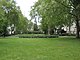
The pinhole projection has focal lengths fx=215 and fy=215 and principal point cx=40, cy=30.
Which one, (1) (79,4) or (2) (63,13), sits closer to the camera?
(1) (79,4)

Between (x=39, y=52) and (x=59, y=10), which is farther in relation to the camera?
(x=59, y=10)

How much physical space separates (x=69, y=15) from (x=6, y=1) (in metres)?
23.8

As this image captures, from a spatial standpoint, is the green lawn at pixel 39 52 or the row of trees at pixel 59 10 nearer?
the green lawn at pixel 39 52

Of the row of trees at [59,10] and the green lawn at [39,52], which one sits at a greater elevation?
the row of trees at [59,10]

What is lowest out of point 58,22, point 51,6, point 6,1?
point 58,22

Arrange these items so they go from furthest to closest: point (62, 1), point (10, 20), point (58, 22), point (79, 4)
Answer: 1. point (10, 20)
2. point (58, 22)
3. point (62, 1)
4. point (79, 4)

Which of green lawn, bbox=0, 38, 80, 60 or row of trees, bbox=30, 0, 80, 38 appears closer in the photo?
green lawn, bbox=0, 38, 80, 60

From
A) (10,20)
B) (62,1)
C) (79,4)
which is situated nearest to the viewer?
(79,4)

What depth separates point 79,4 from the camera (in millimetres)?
31406

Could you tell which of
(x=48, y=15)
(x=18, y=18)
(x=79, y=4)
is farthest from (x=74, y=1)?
(x=18, y=18)

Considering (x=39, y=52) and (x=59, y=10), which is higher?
(x=59, y=10)

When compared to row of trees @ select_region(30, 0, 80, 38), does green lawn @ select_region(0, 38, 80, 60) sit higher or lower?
lower

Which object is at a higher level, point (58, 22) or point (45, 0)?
point (45, 0)

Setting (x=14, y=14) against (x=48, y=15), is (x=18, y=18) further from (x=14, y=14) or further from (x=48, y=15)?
(x=48, y=15)
